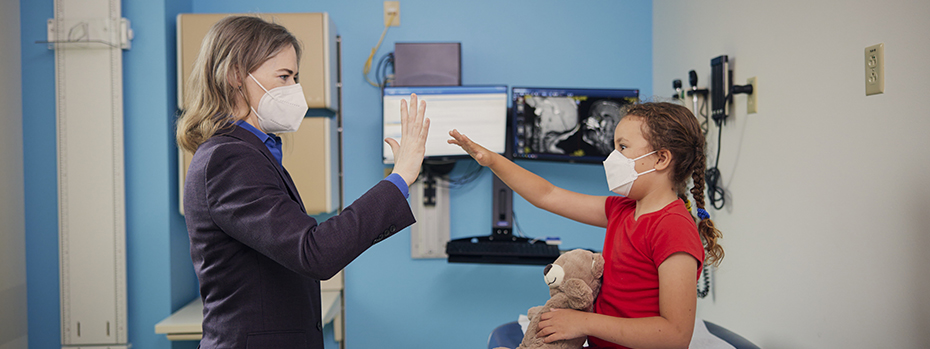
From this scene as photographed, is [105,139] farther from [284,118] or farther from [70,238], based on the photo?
[284,118]

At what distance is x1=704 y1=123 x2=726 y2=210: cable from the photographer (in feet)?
6.54

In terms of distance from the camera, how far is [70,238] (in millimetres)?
2168

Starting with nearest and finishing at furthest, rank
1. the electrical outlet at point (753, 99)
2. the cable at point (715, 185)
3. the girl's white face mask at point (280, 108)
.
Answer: the girl's white face mask at point (280, 108), the electrical outlet at point (753, 99), the cable at point (715, 185)

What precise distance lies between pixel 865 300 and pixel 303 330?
1.34 m

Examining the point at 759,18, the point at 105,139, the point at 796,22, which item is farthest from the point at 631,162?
the point at 105,139

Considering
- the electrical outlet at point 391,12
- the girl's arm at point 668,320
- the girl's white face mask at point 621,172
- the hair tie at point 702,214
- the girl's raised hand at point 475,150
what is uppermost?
the electrical outlet at point 391,12

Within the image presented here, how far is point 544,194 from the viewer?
140 cm

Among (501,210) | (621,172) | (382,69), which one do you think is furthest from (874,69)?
(382,69)

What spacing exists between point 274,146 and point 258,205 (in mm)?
290

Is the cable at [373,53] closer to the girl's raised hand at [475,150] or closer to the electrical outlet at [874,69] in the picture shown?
the girl's raised hand at [475,150]

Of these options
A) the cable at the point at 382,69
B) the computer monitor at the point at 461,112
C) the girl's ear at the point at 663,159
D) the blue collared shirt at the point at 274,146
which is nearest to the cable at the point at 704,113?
the computer monitor at the point at 461,112

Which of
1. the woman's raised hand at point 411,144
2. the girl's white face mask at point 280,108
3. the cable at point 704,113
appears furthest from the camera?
the cable at point 704,113

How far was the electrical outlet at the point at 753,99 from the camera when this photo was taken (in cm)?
176

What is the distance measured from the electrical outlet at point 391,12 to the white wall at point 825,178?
1409 millimetres
